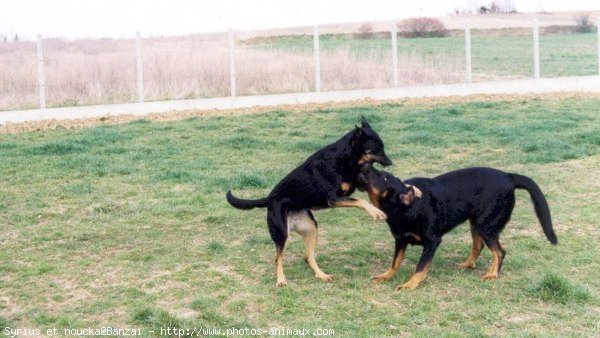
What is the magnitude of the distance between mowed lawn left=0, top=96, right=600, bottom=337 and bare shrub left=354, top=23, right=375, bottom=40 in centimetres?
1902

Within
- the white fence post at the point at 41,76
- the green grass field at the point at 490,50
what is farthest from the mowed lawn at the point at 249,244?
the green grass field at the point at 490,50

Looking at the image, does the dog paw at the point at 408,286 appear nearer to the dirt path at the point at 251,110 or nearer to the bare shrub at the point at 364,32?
the dirt path at the point at 251,110

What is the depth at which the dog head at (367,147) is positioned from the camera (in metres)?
6.71

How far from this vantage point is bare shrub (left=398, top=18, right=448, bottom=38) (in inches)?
1122

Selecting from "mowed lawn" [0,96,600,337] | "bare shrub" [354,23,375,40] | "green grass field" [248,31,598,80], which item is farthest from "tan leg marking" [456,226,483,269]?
"bare shrub" [354,23,375,40]

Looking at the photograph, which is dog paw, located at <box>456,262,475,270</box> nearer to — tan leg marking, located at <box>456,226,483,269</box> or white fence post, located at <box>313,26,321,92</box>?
tan leg marking, located at <box>456,226,483,269</box>

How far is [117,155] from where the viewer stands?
12359 mm

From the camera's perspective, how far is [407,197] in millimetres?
6332

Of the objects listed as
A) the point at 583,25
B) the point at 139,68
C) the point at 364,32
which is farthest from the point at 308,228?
the point at 583,25

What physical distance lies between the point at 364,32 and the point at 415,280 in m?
28.2

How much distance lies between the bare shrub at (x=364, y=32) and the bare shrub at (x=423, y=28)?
1299 mm

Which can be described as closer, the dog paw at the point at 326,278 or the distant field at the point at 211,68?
the dog paw at the point at 326,278

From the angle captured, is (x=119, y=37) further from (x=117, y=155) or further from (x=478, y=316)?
(x=478, y=316)

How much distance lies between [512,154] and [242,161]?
404 centimetres
